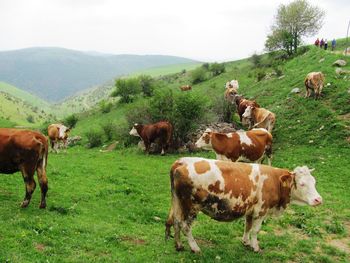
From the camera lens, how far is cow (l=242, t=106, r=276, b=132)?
24.4 meters

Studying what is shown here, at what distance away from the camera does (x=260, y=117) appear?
24.8 metres

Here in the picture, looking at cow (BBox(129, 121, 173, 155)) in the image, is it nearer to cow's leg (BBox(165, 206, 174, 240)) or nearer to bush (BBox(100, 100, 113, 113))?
cow's leg (BBox(165, 206, 174, 240))

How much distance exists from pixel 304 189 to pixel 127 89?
48.1 m

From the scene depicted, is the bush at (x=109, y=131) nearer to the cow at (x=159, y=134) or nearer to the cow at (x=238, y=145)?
the cow at (x=159, y=134)

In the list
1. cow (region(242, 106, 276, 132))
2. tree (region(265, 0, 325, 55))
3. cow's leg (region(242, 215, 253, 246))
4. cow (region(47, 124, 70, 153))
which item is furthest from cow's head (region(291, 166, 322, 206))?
tree (region(265, 0, 325, 55))

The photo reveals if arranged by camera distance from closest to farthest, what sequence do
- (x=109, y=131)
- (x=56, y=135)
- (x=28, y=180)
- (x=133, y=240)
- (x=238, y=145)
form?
(x=133, y=240) → (x=28, y=180) → (x=238, y=145) → (x=56, y=135) → (x=109, y=131)

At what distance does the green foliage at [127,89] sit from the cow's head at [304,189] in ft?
155

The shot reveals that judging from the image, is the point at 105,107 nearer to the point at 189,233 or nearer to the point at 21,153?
the point at 21,153

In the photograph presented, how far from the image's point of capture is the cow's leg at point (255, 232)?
10.1 m

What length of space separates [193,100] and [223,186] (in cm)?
1868

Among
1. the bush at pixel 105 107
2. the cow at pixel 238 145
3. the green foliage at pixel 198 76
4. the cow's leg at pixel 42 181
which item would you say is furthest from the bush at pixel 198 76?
the cow's leg at pixel 42 181

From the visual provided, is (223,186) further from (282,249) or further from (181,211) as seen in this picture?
(282,249)

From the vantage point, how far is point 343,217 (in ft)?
44.0

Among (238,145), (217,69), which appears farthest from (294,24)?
(238,145)
